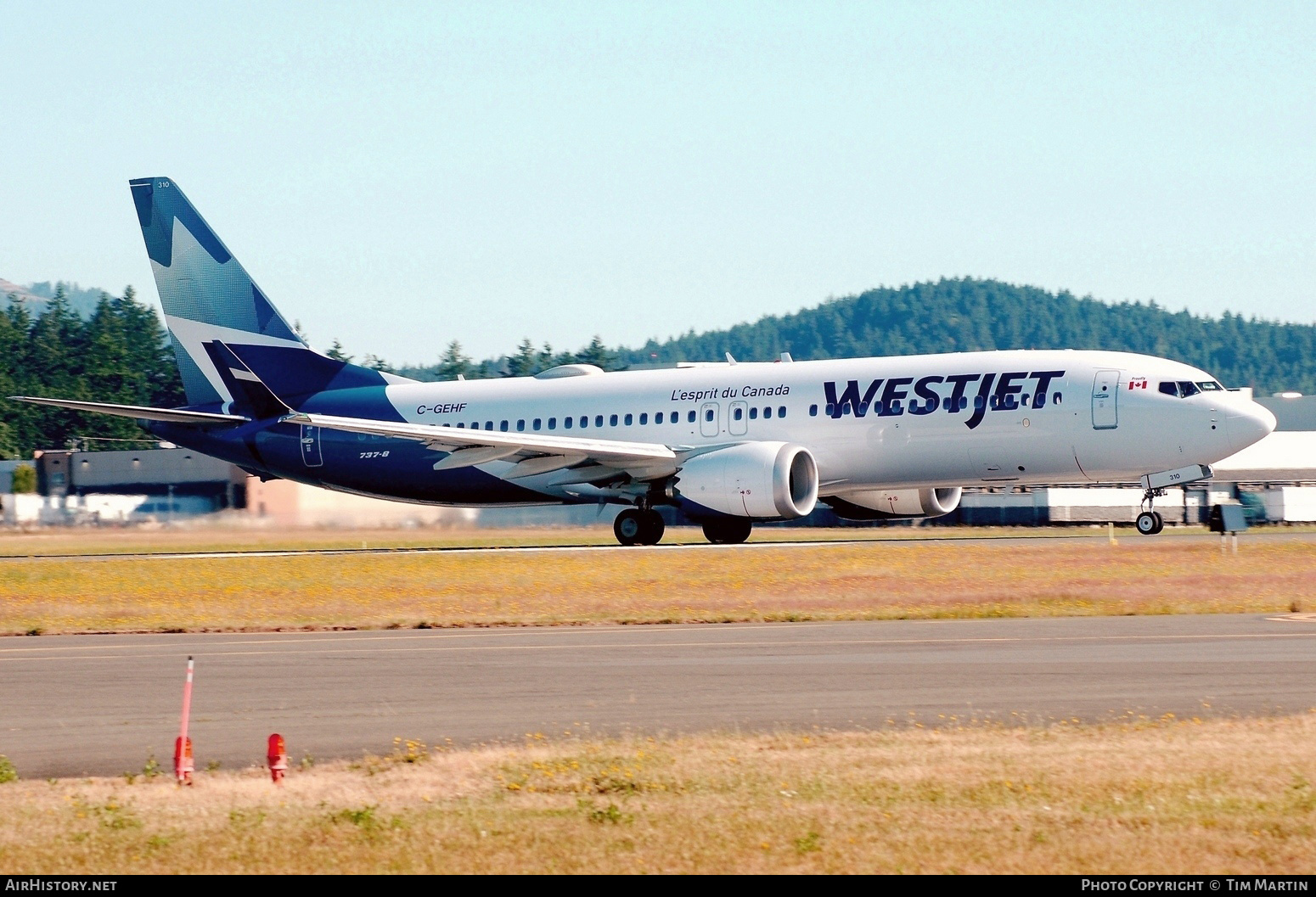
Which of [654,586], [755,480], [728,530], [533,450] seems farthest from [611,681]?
[728,530]

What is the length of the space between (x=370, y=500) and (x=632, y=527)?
9669 millimetres

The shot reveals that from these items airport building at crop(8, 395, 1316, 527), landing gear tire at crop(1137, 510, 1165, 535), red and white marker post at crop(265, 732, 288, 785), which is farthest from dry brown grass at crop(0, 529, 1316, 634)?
red and white marker post at crop(265, 732, 288, 785)

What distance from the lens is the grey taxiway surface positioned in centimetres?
1515

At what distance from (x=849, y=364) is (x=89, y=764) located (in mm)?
30998

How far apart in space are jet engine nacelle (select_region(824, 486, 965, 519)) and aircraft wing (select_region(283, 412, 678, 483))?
5.49 metres

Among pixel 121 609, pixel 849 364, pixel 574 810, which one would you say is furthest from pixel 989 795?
pixel 849 364

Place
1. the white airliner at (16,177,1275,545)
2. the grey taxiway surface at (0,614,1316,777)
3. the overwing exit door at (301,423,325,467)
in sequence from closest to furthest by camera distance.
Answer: the grey taxiway surface at (0,614,1316,777), the white airliner at (16,177,1275,545), the overwing exit door at (301,423,325,467)

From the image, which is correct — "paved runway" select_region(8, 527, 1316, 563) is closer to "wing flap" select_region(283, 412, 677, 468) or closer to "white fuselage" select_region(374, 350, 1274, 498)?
"white fuselage" select_region(374, 350, 1274, 498)

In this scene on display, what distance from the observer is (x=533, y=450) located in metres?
42.1

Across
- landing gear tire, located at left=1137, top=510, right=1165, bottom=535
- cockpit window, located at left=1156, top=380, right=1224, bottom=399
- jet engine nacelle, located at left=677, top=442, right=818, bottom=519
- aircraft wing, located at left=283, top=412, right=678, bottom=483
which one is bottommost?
landing gear tire, located at left=1137, top=510, right=1165, bottom=535

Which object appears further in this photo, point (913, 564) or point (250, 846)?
point (913, 564)

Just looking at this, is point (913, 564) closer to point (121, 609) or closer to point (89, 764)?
point (121, 609)

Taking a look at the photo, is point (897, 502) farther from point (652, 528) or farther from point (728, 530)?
point (652, 528)

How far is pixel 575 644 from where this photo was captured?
74.0 ft
